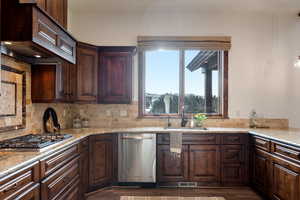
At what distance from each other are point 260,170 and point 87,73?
2931 millimetres

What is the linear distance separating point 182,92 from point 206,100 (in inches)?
19.2

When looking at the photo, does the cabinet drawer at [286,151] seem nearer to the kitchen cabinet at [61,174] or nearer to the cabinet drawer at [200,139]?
the cabinet drawer at [200,139]

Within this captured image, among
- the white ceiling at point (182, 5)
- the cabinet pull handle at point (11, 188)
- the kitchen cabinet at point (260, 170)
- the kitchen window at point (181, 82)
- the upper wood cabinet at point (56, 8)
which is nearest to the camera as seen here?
the cabinet pull handle at point (11, 188)

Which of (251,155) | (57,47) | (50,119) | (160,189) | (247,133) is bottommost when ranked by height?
(160,189)

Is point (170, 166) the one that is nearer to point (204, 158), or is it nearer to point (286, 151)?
point (204, 158)

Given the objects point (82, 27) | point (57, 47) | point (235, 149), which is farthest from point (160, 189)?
point (82, 27)

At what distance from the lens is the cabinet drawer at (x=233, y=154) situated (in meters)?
3.40

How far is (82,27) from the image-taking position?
4.01m

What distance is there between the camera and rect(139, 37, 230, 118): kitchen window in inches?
162

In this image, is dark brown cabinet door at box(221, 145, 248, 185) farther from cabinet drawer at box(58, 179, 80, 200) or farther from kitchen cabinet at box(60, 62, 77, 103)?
kitchen cabinet at box(60, 62, 77, 103)

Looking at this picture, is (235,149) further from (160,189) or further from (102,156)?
(102,156)

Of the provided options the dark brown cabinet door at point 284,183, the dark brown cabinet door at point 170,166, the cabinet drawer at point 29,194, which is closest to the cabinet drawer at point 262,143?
the dark brown cabinet door at point 284,183

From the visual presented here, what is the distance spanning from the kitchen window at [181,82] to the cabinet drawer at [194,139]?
750 mm

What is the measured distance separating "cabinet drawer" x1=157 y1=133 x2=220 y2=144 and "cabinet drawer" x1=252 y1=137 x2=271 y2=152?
516 millimetres
